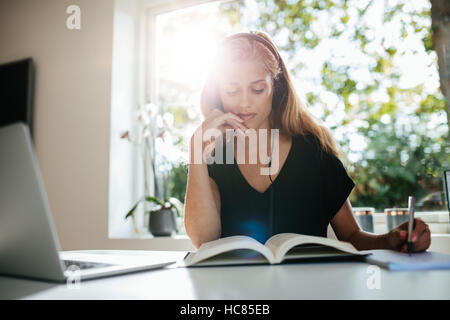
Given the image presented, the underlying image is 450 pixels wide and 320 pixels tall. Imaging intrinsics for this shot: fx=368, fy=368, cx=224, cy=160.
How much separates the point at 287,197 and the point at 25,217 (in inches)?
34.5

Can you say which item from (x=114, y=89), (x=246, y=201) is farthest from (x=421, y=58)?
(x=114, y=89)

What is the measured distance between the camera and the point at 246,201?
1184 mm

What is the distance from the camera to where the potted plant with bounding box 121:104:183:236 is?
5.87 feet

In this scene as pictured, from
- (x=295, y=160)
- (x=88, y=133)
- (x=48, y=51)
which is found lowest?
(x=295, y=160)

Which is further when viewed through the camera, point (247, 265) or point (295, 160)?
point (295, 160)

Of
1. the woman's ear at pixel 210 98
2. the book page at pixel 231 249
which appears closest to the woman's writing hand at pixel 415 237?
the book page at pixel 231 249

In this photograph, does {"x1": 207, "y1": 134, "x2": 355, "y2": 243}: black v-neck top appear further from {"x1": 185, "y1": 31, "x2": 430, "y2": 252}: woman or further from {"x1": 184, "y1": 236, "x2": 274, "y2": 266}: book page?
{"x1": 184, "y1": 236, "x2": 274, "y2": 266}: book page

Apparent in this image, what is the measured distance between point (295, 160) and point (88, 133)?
1.31 metres

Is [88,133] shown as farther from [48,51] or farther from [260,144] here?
[260,144]

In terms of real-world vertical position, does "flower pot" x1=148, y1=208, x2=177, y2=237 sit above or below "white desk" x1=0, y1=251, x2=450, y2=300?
below

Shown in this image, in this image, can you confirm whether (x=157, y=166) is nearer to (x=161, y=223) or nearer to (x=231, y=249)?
(x=161, y=223)

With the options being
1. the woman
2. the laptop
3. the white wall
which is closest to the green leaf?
the white wall

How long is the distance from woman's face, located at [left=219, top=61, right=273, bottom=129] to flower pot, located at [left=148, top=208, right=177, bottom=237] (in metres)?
0.74

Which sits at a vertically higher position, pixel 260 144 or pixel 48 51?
pixel 48 51
